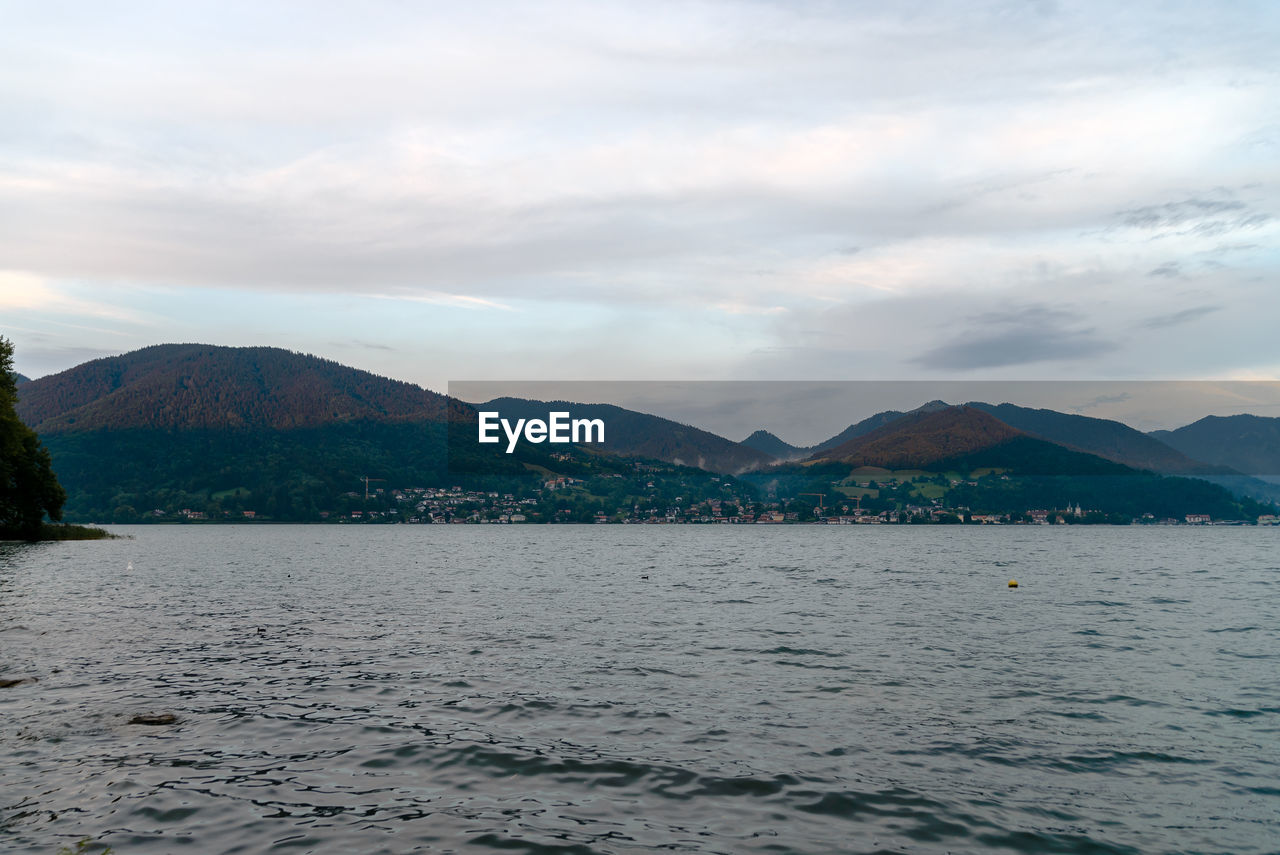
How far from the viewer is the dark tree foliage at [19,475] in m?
89.4

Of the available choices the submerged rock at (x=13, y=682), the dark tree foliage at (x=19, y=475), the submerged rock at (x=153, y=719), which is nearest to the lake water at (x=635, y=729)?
the submerged rock at (x=153, y=719)

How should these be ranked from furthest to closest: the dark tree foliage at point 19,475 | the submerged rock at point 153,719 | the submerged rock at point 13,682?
1. the dark tree foliage at point 19,475
2. the submerged rock at point 13,682
3. the submerged rock at point 153,719

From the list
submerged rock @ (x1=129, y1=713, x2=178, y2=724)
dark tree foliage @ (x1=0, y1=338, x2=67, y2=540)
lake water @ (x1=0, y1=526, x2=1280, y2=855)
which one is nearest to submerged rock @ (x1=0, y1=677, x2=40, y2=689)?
lake water @ (x1=0, y1=526, x2=1280, y2=855)

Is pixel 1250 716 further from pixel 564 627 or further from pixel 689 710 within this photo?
pixel 564 627

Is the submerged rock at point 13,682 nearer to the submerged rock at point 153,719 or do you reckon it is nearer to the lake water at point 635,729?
the lake water at point 635,729

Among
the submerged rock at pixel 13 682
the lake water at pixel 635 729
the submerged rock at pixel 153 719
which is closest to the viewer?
the lake water at pixel 635 729

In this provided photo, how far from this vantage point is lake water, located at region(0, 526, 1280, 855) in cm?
A: 1489

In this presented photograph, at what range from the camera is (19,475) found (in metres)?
94.6

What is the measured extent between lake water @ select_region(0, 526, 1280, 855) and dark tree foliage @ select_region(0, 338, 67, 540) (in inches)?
2103

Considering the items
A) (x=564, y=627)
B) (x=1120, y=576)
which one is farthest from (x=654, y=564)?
(x=564, y=627)

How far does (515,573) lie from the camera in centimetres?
8031

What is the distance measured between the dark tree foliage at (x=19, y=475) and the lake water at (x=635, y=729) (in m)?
53.4

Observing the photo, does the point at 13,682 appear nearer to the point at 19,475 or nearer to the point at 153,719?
the point at 153,719

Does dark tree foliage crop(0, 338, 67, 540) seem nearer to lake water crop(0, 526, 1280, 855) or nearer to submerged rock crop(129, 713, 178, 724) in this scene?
lake water crop(0, 526, 1280, 855)
